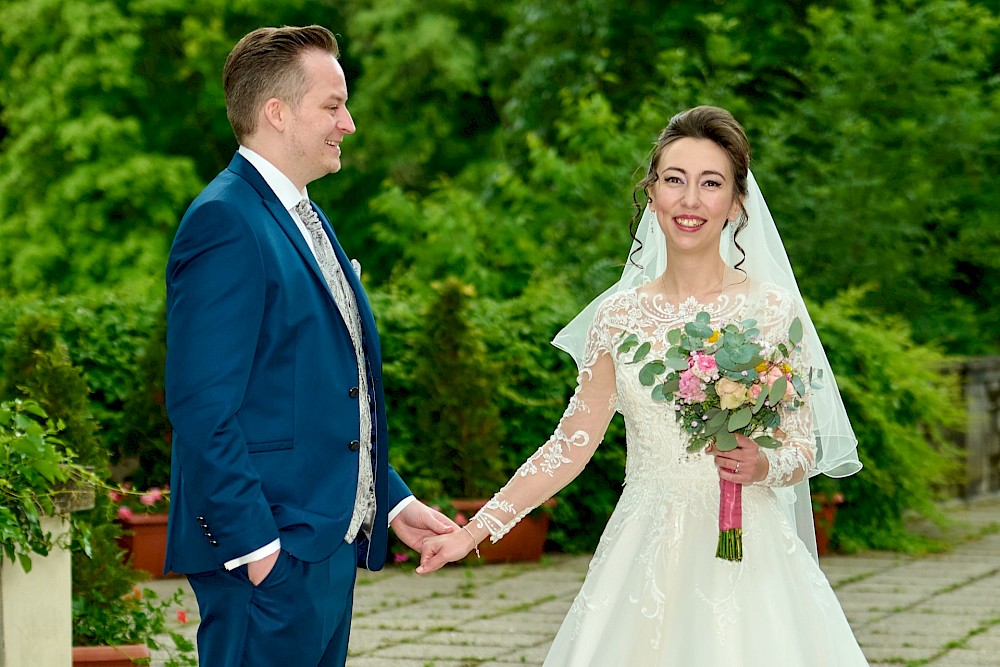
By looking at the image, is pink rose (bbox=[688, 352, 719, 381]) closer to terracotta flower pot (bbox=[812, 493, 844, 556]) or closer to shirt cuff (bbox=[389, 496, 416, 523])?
shirt cuff (bbox=[389, 496, 416, 523])

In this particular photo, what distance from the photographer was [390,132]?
73.3 ft

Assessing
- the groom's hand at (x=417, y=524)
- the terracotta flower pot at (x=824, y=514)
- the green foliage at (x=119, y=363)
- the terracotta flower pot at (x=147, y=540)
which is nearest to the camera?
the groom's hand at (x=417, y=524)

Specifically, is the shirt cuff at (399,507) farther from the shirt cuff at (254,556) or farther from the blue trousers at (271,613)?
the shirt cuff at (254,556)

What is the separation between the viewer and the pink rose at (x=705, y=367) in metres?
3.78

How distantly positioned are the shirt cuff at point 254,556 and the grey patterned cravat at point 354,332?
339mm

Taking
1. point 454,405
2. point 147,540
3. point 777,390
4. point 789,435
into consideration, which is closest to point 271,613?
point 777,390

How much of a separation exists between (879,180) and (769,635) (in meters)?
8.19

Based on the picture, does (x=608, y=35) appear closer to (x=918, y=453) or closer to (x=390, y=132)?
(x=390, y=132)

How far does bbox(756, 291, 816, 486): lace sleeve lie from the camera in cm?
395

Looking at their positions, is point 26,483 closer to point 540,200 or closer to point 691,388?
point 691,388

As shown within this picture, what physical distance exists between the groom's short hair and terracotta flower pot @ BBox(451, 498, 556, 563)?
5.37 m

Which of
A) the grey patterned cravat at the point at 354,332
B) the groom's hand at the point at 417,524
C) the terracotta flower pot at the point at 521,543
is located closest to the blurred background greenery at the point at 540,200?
the terracotta flower pot at the point at 521,543

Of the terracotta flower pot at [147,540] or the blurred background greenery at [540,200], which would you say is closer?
the terracotta flower pot at [147,540]

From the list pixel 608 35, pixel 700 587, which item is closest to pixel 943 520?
pixel 700 587
